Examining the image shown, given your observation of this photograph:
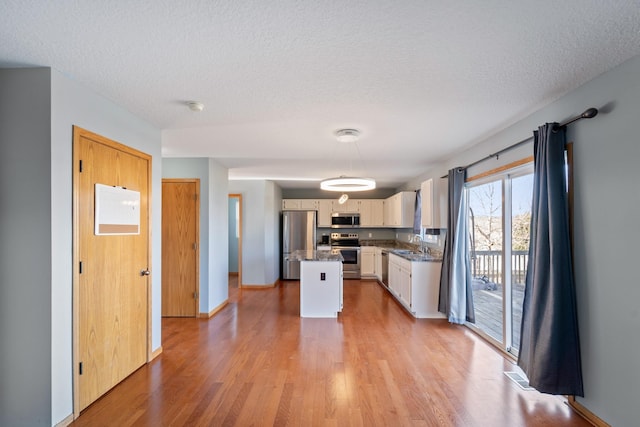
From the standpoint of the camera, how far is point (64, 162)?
2211 millimetres

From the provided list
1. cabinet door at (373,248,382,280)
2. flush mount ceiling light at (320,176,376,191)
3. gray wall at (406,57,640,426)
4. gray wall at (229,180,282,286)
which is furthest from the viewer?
cabinet door at (373,248,382,280)

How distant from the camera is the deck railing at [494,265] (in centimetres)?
341

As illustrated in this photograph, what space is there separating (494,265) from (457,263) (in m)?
0.44

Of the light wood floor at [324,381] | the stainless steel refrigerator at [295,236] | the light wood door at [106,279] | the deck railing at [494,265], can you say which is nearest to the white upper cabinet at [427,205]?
the deck railing at [494,265]

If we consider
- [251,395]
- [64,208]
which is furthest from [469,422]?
[64,208]

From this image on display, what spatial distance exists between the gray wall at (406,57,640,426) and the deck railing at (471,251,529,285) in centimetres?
102

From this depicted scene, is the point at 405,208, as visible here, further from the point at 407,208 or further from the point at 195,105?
the point at 195,105

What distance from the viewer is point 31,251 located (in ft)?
6.87

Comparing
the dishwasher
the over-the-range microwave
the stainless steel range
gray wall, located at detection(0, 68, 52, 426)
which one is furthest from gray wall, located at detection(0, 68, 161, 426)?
the over-the-range microwave

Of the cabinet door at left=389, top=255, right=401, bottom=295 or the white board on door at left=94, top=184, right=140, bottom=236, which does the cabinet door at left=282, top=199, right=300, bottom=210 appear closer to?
the cabinet door at left=389, top=255, right=401, bottom=295

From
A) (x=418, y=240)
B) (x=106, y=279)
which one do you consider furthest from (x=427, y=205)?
(x=106, y=279)

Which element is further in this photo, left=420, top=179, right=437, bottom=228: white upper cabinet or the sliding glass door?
left=420, top=179, right=437, bottom=228: white upper cabinet

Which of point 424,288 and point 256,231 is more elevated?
point 256,231

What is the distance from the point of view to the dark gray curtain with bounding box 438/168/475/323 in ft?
13.9
